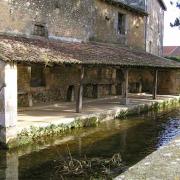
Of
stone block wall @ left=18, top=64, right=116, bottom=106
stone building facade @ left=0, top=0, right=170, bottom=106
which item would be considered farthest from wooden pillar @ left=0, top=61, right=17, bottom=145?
stone block wall @ left=18, top=64, right=116, bottom=106

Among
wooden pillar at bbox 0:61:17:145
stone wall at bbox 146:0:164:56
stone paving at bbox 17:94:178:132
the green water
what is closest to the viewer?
the green water

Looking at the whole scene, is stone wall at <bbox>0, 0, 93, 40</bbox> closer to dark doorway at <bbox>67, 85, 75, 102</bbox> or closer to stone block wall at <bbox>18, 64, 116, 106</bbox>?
stone block wall at <bbox>18, 64, 116, 106</bbox>

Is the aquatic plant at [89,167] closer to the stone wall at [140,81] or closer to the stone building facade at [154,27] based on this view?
the stone wall at [140,81]

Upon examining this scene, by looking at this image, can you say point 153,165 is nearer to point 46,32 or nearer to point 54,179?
point 54,179

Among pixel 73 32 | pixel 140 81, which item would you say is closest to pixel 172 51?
pixel 140 81

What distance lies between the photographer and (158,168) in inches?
203

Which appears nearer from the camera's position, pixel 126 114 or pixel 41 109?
pixel 41 109

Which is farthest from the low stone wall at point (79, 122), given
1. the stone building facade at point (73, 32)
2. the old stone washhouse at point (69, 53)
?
the stone building facade at point (73, 32)

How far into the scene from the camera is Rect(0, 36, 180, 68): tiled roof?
1190cm

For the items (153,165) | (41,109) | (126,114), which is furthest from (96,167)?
(126,114)

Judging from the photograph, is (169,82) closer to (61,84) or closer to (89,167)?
(61,84)

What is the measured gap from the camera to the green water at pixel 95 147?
8883 millimetres

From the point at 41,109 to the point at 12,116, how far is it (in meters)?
5.08

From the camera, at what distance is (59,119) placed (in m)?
13.3
